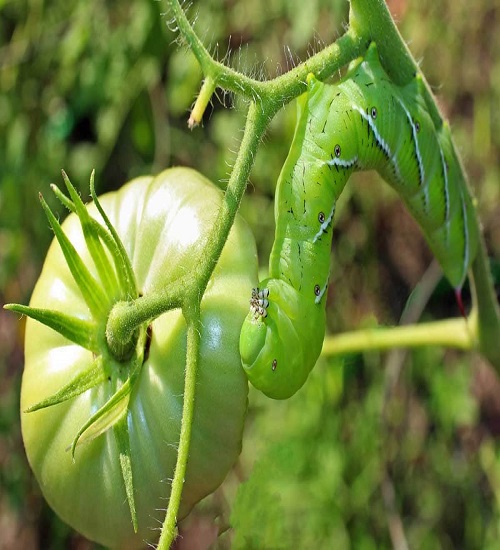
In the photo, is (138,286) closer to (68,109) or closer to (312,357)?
(312,357)

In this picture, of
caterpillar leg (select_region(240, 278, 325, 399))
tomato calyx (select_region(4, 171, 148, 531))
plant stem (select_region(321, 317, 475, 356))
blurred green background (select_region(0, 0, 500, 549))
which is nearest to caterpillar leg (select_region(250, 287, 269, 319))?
caterpillar leg (select_region(240, 278, 325, 399))

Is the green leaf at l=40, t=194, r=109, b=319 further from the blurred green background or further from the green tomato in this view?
the blurred green background

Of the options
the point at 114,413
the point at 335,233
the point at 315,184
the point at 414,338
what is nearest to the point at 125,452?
the point at 114,413

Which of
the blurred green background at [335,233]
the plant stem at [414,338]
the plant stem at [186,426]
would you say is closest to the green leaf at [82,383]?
the plant stem at [186,426]

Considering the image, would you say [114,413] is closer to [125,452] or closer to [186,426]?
[125,452]

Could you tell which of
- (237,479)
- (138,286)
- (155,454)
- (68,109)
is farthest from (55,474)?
(68,109)

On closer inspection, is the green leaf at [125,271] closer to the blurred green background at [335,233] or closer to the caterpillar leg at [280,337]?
the caterpillar leg at [280,337]
